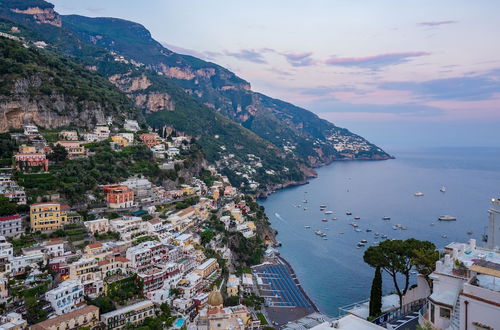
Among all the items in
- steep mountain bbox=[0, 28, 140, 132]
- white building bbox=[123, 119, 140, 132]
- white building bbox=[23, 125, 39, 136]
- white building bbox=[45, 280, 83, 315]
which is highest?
steep mountain bbox=[0, 28, 140, 132]

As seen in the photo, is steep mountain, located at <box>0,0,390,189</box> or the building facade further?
steep mountain, located at <box>0,0,390,189</box>

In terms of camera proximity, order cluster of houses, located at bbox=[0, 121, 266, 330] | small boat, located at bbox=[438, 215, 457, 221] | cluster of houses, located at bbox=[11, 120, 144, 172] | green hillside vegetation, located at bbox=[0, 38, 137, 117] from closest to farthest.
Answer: cluster of houses, located at bbox=[0, 121, 266, 330], cluster of houses, located at bbox=[11, 120, 144, 172], green hillside vegetation, located at bbox=[0, 38, 137, 117], small boat, located at bbox=[438, 215, 457, 221]

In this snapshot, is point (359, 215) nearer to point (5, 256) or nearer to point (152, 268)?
point (152, 268)

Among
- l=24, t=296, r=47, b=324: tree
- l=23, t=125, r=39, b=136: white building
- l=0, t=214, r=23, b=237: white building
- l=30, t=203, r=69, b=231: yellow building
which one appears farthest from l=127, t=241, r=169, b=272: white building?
l=23, t=125, r=39, b=136: white building

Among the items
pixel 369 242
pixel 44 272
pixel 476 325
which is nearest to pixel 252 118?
pixel 369 242

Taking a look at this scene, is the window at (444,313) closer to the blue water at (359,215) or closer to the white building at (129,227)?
the blue water at (359,215)

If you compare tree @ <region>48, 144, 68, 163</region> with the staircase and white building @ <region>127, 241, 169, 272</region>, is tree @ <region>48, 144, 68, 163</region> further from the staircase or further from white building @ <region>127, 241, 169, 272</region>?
the staircase
